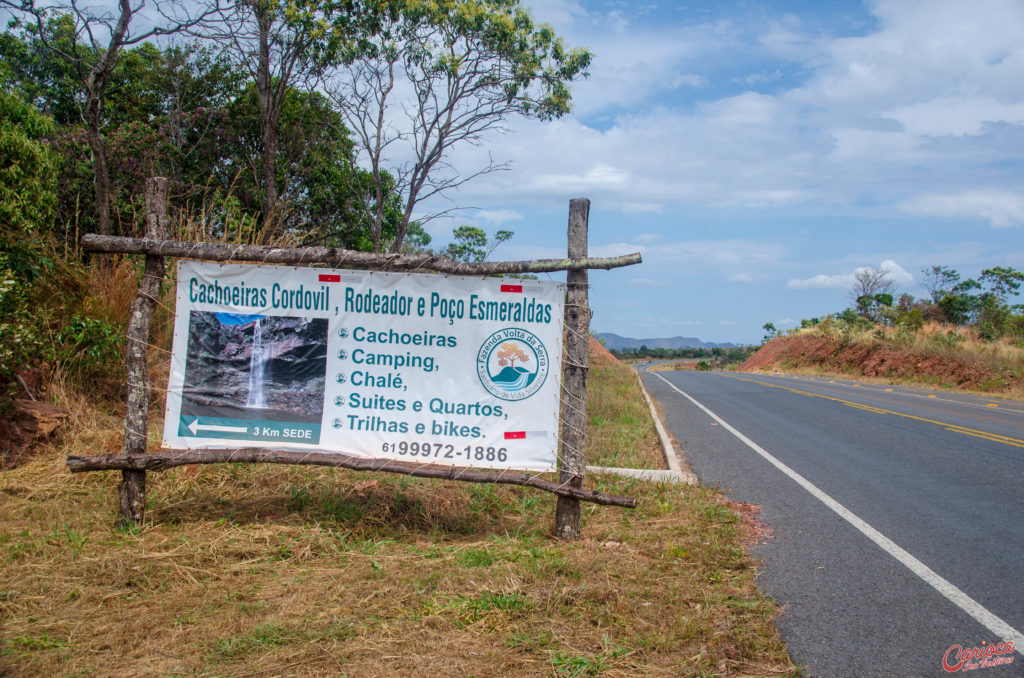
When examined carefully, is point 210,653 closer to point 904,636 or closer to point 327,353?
point 327,353

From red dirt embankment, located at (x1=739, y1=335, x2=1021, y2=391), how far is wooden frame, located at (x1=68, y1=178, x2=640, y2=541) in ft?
78.9

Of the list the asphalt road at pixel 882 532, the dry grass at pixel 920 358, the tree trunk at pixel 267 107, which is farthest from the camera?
the dry grass at pixel 920 358

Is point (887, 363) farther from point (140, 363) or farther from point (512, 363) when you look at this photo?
point (140, 363)

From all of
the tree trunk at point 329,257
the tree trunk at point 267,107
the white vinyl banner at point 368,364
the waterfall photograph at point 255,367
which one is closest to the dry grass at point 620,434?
the white vinyl banner at point 368,364

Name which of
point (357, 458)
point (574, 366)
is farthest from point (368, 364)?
point (574, 366)

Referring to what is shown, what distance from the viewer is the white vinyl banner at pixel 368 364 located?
495 centimetres

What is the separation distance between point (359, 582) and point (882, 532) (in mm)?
3983

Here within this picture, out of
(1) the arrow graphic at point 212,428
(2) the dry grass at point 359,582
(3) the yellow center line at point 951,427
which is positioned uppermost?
(1) the arrow graphic at point 212,428

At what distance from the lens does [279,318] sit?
514 cm

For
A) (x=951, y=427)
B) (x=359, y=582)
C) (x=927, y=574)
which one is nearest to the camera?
(x=359, y=582)

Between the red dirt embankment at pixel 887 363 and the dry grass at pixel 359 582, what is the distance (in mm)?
23687

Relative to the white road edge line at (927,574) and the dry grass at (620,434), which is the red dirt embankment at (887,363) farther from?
the white road edge line at (927,574)

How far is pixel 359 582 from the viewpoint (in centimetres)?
404

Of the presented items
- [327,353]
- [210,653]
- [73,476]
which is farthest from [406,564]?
[73,476]
